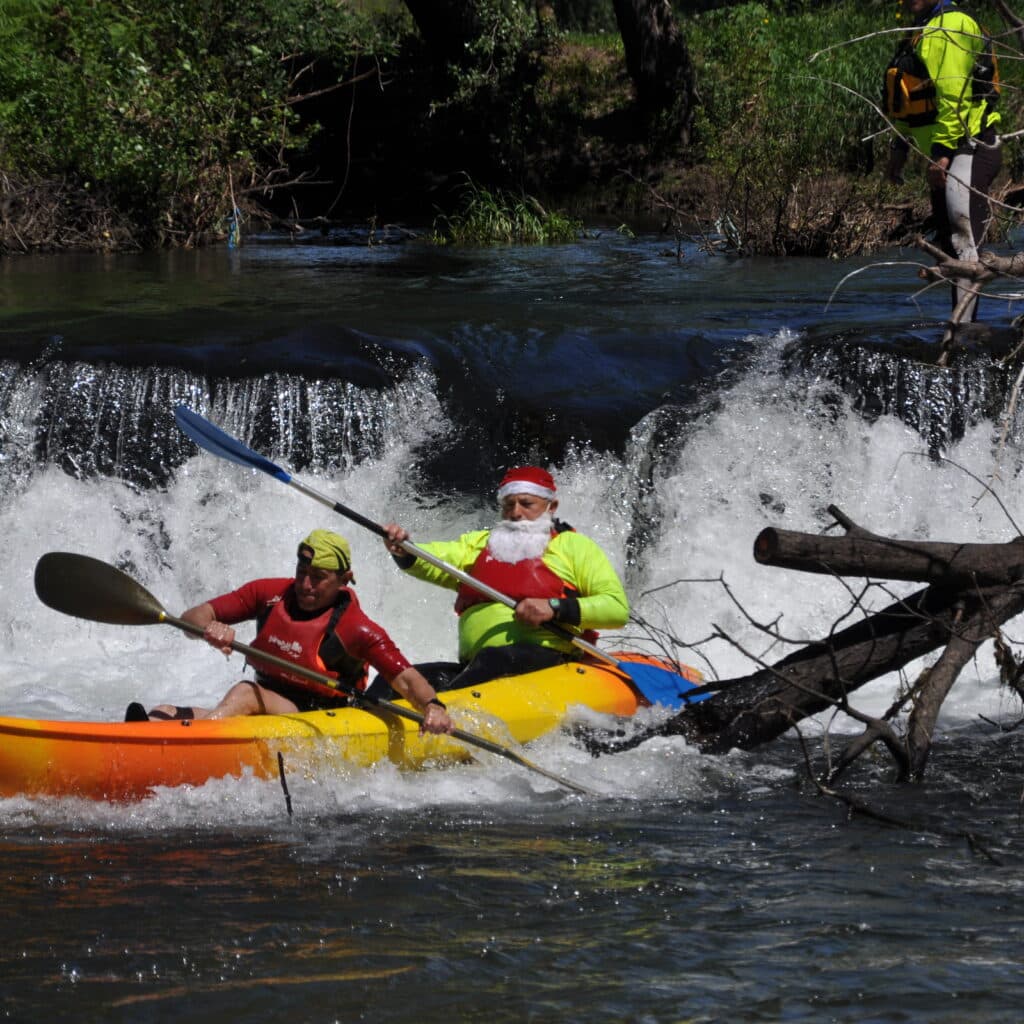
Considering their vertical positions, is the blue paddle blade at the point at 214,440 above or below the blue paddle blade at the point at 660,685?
above

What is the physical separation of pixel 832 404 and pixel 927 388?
1.60 feet

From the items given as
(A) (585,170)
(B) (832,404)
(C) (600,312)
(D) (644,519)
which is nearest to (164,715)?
(D) (644,519)

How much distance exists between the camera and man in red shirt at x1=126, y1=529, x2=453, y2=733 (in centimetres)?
509

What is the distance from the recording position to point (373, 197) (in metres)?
19.8

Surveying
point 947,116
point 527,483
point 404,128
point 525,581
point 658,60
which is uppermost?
point 658,60

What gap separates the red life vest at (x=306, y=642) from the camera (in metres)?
5.23

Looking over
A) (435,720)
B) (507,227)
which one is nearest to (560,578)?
(435,720)

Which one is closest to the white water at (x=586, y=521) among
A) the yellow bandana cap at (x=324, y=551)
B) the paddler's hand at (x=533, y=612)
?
the paddler's hand at (x=533, y=612)

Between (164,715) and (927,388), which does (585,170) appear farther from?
(164,715)

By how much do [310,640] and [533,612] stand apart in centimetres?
83

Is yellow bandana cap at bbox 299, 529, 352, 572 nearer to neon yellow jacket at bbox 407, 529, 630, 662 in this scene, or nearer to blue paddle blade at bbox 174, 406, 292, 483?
neon yellow jacket at bbox 407, 529, 630, 662

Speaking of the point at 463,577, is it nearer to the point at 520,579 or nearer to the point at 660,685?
the point at 520,579

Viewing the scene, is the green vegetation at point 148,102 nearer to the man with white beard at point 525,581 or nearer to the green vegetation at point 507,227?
the green vegetation at point 507,227

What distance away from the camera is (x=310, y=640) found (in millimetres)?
5234
